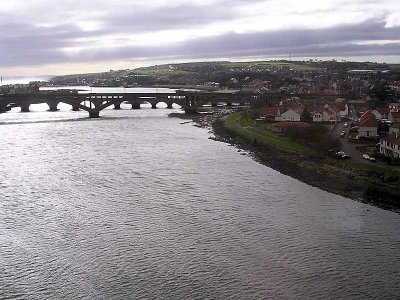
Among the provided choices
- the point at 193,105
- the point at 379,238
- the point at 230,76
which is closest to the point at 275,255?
the point at 379,238

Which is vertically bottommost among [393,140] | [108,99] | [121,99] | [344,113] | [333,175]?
[333,175]

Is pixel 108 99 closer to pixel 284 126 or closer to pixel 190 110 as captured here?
pixel 190 110

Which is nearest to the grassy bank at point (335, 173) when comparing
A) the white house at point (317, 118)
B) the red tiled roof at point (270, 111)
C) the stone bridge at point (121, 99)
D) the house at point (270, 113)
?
the white house at point (317, 118)

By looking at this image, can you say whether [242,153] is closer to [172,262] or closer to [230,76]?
[172,262]

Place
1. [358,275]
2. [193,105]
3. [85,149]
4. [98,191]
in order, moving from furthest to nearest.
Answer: [193,105] → [85,149] → [98,191] → [358,275]

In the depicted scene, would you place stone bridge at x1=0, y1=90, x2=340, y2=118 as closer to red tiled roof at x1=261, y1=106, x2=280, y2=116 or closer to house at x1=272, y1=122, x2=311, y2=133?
red tiled roof at x1=261, y1=106, x2=280, y2=116

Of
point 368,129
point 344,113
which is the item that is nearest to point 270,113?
point 344,113
